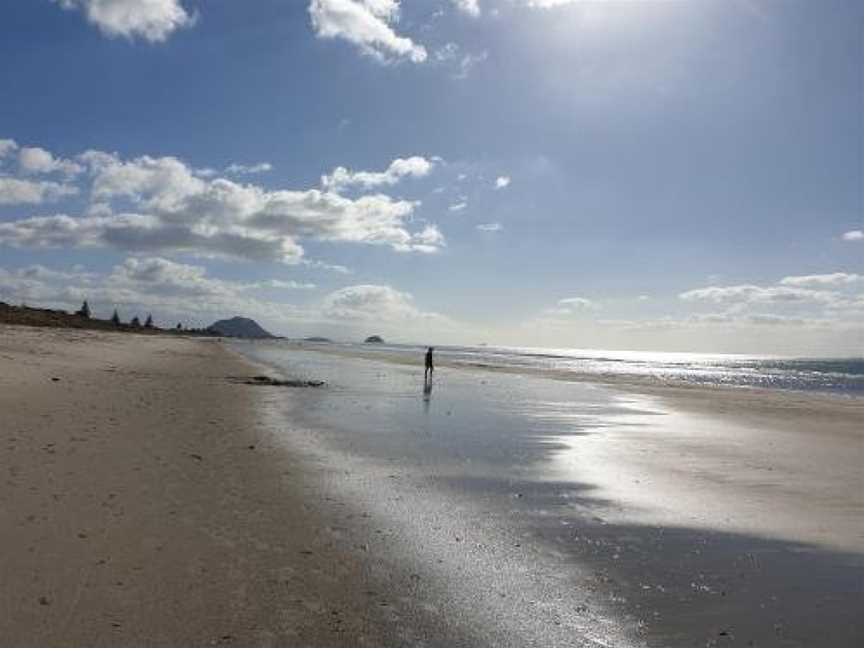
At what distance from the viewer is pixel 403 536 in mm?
8516

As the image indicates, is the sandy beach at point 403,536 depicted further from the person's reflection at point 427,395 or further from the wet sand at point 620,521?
the person's reflection at point 427,395

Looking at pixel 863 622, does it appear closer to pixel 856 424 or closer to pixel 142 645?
pixel 142 645

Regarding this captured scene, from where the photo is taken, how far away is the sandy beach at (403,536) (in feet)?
19.2

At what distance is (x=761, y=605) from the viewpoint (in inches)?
261

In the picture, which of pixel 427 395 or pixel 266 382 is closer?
pixel 427 395

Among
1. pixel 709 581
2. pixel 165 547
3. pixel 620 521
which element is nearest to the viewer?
pixel 709 581

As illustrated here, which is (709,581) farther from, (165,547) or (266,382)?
(266,382)

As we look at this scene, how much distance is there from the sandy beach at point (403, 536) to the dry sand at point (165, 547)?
29mm

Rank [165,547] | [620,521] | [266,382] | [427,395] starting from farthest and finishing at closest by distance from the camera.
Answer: [266,382]
[427,395]
[620,521]
[165,547]

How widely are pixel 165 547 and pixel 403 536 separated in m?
2.65

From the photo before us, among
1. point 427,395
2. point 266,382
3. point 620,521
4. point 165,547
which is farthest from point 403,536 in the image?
point 266,382

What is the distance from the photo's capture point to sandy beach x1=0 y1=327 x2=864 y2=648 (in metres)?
5.86

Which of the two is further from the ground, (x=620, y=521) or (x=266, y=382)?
(x=266, y=382)

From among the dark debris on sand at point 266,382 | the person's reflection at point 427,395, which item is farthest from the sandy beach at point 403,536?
the dark debris on sand at point 266,382
